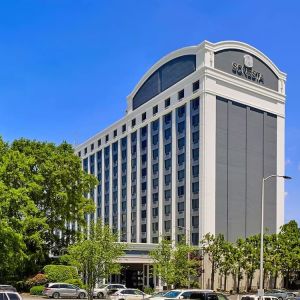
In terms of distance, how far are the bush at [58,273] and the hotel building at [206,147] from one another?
16696mm

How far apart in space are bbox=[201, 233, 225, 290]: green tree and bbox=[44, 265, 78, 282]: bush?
72.1ft

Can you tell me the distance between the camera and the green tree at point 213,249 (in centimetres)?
7225

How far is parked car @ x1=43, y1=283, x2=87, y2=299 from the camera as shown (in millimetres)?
53406

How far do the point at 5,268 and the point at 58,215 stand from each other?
421 inches

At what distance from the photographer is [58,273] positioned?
Answer: 57.3 meters

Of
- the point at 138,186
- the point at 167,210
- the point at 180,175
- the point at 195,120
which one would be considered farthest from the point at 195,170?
the point at 138,186

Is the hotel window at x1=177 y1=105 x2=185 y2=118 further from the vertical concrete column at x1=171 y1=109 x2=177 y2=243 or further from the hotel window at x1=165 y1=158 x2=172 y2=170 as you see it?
the hotel window at x1=165 y1=158 x2=172 y2=170

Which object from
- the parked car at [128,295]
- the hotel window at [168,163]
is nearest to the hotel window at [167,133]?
the hotel window at [168,163]

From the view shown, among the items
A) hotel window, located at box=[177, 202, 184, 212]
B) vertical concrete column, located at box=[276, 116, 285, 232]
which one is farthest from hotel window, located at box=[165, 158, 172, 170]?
vertical concrete column, located at box=[276, 116, 285, 232]

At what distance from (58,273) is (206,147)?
3228cm

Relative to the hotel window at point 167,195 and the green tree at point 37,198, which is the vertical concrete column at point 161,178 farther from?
the green tree at point 37,198

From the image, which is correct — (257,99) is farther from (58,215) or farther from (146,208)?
(58,215)

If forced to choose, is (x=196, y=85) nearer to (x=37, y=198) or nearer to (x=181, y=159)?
(x=181, y=159)

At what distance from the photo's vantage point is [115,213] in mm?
107438
